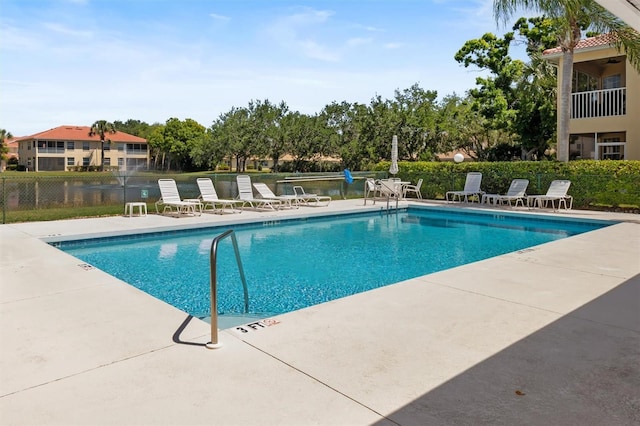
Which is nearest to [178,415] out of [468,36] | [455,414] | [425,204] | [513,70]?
[455,414]

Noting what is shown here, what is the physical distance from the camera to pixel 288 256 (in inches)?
326

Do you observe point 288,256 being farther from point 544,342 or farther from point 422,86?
point 422,86

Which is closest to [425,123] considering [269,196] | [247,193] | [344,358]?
[269,196]

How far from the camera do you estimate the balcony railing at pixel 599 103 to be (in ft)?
52.9

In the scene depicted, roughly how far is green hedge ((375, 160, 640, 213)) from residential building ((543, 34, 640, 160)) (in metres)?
3.31

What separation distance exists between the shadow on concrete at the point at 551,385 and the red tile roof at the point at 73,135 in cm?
6197

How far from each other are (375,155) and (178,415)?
102ft

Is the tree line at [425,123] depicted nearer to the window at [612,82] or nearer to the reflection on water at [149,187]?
the window at [612,82]

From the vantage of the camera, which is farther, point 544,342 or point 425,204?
point 425,204

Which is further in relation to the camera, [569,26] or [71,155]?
[71,155]

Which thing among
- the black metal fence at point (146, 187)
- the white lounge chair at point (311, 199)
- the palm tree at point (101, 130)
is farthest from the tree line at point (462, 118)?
the white lounge chair at point (311, 199)

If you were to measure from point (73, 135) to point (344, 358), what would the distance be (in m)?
63.9

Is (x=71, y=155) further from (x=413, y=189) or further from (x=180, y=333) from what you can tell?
(x=180, y=333)

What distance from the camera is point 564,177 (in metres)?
14.4
